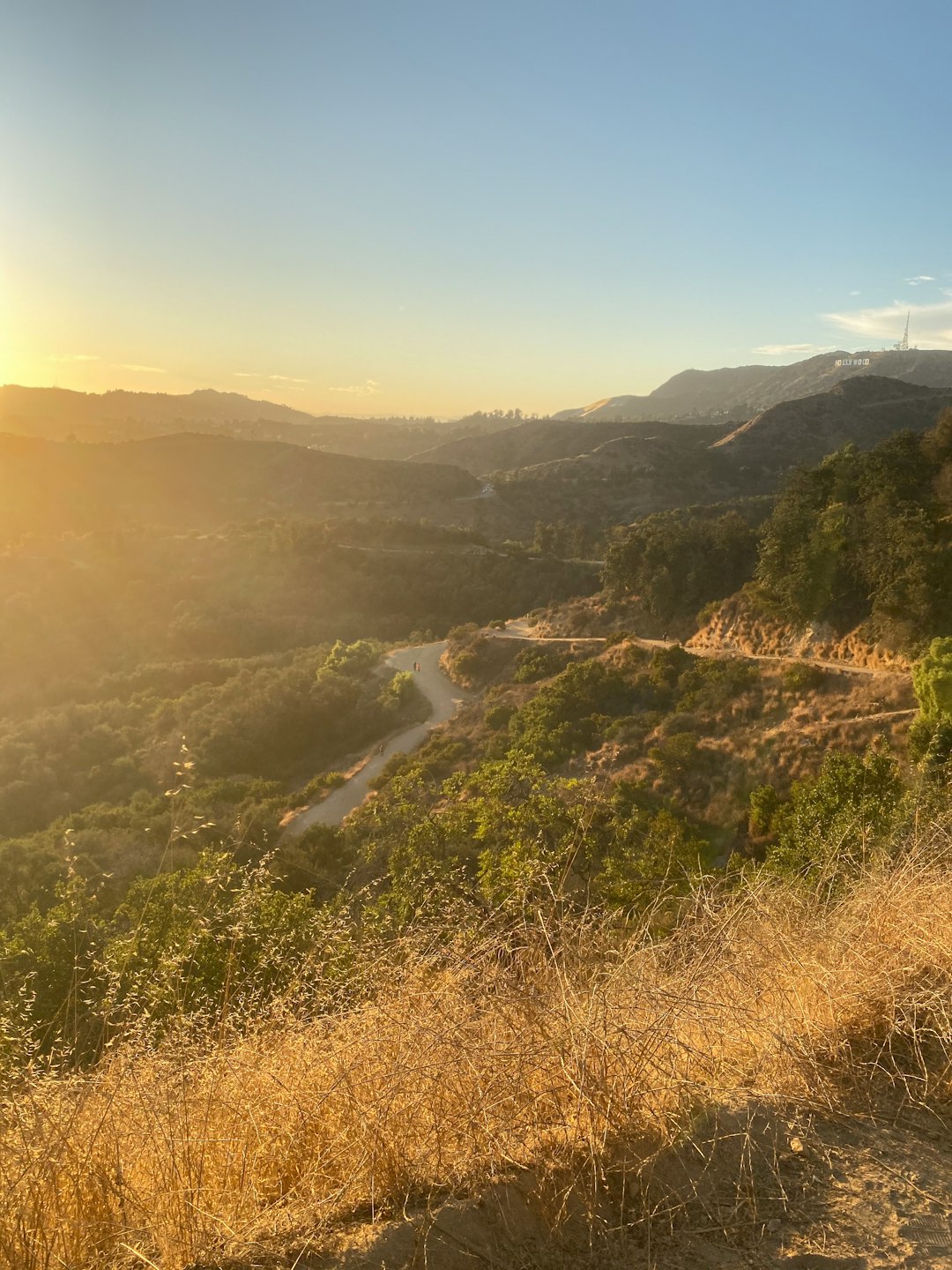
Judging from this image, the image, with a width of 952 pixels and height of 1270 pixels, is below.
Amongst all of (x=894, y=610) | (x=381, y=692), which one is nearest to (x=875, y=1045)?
(x=894, y=610)

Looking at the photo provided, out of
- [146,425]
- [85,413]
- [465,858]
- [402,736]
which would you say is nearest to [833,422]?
[402,736]

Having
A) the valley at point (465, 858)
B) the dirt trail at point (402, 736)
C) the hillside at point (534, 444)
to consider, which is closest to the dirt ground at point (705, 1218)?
the valley at point (465, 858)

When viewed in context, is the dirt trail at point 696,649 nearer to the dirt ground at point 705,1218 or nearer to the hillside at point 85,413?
the dirt ground at point 705,1218

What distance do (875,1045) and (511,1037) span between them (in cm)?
155

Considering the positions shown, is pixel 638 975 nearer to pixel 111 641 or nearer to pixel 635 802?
pixel 635 802

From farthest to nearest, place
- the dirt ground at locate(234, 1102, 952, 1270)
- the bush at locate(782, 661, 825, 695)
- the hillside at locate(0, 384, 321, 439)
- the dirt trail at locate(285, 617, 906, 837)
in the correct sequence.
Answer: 1. the hillside at locate(0, 384, 321, 439)
2. the dirt trail at locate(285, 617, 906, 837)
3. the bush at locate(782, 661, 825, 695)
4. the dirt ground at locate(234, 1102, 952, 1270)

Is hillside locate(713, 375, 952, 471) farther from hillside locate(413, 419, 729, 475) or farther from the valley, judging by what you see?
the valley

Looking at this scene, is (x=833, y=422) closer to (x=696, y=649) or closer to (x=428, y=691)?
(x=696, y=649)

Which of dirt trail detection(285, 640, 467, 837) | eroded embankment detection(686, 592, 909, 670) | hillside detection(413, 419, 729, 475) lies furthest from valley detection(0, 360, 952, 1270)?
hillside detection(413, 419, 729, 475)

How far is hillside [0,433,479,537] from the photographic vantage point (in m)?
77.3

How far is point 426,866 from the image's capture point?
12414mm

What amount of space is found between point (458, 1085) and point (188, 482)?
3929 inches

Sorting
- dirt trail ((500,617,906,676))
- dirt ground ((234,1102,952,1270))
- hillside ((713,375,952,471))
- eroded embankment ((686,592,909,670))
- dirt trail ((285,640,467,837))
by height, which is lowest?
dirt trail ((285,640,467,837))

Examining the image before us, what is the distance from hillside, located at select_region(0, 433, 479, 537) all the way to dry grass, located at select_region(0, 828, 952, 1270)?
7842cm
